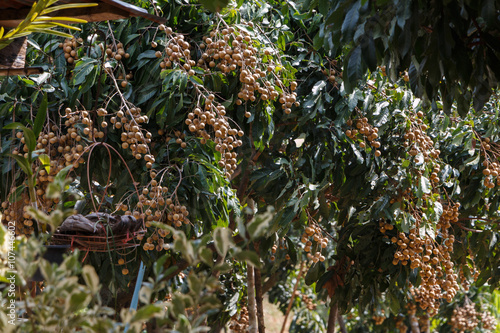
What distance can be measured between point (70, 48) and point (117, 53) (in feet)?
0.71

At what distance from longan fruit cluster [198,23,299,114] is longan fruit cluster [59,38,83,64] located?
57 centimetres

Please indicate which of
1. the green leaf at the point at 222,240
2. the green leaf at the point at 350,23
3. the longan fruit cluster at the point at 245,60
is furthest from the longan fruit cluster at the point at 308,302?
the green leaf at the point at 222,240

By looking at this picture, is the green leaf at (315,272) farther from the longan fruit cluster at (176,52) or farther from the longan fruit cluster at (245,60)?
the longan fruit cluster at (176,52)

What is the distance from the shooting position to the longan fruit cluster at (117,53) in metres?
2.63

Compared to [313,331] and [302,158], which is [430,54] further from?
[313,331]

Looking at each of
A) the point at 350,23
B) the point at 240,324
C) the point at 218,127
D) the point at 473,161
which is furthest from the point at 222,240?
the point at 240,324

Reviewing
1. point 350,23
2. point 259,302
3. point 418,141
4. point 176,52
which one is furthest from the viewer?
point 259,302

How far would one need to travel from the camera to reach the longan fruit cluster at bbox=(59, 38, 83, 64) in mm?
2672

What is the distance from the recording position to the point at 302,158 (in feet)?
10.7

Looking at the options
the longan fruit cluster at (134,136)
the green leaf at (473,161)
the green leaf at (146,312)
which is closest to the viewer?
the green leaf at (146,312)

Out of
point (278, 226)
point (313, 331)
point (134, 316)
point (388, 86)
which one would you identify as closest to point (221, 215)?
point (278, 226)

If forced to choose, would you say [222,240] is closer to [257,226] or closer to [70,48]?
[257,226]

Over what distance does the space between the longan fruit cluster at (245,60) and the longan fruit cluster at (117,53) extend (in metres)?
0.35

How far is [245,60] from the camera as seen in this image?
2.49 meters
